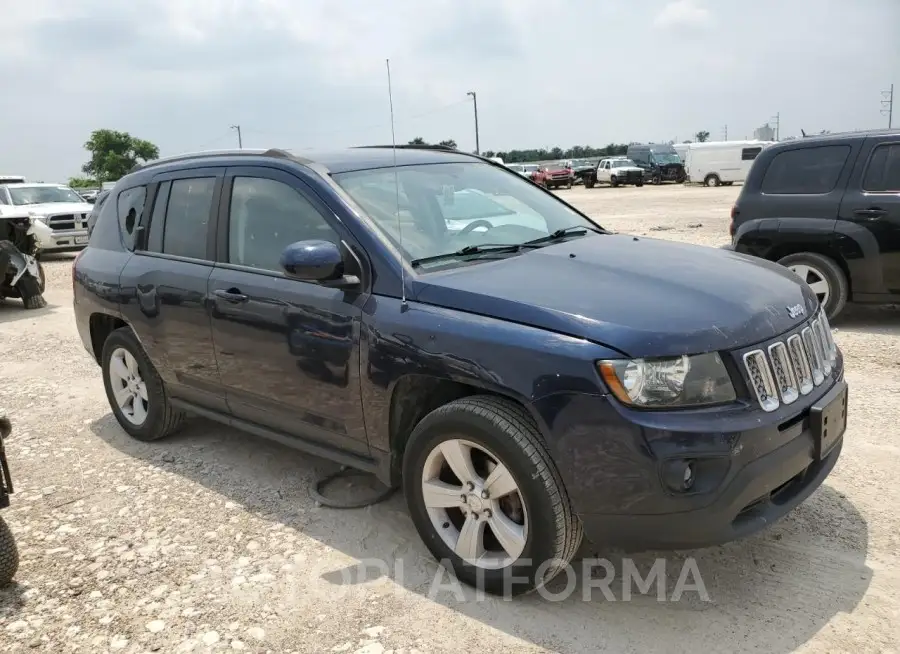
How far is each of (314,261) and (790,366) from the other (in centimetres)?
199

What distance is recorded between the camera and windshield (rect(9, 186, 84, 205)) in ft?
56.1

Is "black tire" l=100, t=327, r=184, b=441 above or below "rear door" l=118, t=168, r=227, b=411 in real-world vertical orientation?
below

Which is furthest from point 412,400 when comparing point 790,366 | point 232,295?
point 790,366

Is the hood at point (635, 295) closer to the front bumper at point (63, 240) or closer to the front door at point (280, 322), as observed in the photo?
the front door at point (280, 322)

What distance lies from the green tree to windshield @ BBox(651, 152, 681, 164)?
4294 centimetres

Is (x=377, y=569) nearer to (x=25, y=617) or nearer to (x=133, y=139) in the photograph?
(x=25, y=617)

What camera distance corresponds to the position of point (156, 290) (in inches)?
175

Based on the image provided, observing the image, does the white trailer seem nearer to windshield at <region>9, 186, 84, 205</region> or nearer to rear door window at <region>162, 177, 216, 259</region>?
windshield at <region>9, 186, 84, 205</region>

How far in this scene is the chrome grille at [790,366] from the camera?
2.74 metres

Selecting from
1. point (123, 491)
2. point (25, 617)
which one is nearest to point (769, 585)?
point (25, 617)

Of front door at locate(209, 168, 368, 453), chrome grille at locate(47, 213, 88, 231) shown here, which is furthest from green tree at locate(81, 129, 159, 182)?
front door at locate(209, 168, 368, 453)

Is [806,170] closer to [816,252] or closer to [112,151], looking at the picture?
[816,252]

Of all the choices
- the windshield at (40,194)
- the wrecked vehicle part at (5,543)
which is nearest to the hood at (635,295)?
the wrecked vehicle part at (5,543)

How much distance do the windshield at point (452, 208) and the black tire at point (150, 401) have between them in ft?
6.60
